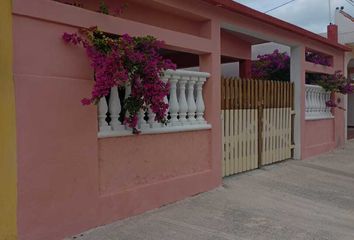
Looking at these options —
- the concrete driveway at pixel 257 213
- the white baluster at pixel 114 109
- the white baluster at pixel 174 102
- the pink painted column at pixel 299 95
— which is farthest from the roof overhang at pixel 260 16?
the concrete driveway at pixel 257 213

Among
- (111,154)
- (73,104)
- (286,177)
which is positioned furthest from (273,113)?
(73,104)

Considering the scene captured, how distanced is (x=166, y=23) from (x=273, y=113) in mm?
3430

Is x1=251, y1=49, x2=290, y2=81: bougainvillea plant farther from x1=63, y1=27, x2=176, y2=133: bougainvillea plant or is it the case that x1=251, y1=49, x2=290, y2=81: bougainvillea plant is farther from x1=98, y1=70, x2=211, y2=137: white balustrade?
x1=63, y1=27, x2=176, y2=133: bougainvillea plant

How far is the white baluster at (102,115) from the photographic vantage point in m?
4.65

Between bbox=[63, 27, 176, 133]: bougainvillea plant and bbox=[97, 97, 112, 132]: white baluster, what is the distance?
24cm

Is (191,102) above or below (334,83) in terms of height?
below

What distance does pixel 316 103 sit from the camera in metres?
10.5

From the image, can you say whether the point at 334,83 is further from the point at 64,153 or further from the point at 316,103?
the point at 64,153

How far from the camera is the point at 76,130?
14.1 ft

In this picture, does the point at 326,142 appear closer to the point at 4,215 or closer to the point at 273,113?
the point at 273,113

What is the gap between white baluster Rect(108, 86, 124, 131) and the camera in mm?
4797

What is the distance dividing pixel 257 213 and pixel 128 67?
2606mm

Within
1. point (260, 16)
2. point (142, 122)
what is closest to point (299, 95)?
point (260, 16)

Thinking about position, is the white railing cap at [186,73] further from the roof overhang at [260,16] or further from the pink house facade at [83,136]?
the roof overhang at [260,16]
